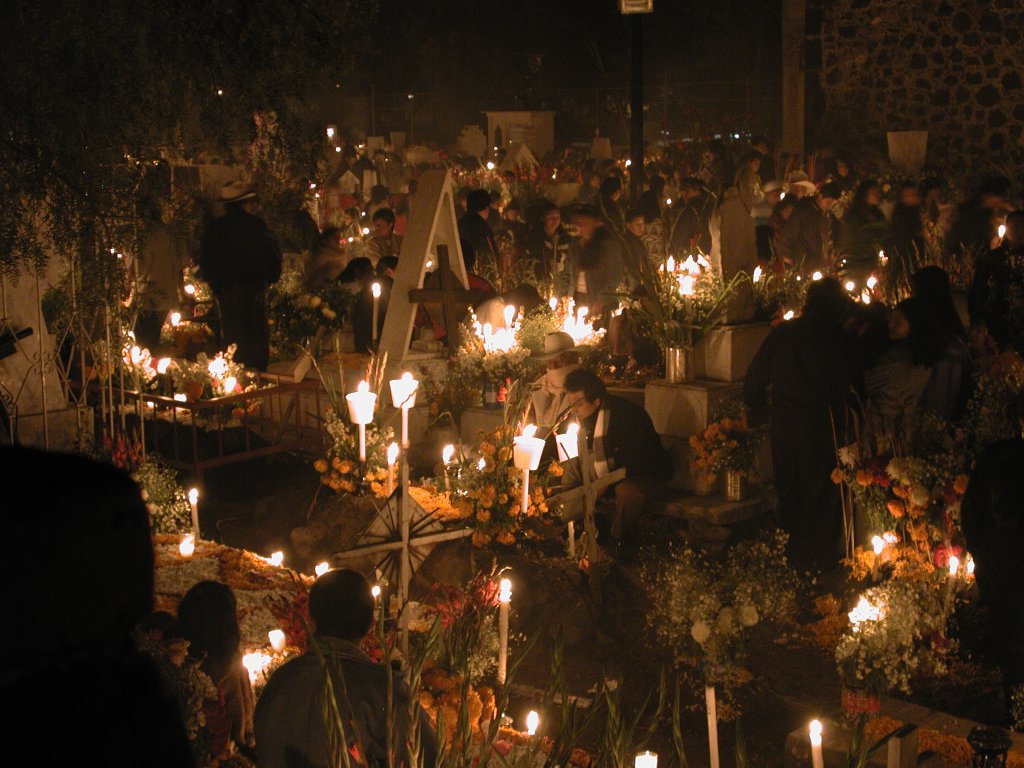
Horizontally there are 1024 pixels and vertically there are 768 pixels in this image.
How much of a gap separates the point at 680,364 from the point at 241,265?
11.5ft

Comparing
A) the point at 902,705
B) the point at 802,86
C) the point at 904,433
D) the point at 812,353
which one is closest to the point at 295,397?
the point at 812,353

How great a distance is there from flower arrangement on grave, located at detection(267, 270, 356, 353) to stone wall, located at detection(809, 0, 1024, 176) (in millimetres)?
14078

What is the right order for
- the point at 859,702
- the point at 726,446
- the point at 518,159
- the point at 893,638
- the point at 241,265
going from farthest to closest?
1. the point at 518,159
2. the point at 241,265
3. the point at 726,446
4. the point at 893,638
5. the point at 859,702

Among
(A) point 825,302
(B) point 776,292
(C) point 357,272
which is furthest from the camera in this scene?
(C) point 357,272

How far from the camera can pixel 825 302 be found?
286 inches

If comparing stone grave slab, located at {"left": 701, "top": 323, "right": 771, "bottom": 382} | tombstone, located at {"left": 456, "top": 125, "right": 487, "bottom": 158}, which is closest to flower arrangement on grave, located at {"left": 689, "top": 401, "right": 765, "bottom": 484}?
stone grave slab, located at {"left": 701, "top": 323, "right": 771, "bottom": 382}

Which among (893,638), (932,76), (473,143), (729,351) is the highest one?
(932,76)

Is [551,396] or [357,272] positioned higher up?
[357,272]

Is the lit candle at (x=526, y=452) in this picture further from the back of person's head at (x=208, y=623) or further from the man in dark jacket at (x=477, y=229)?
the man in dark jacket at (x=477, y=229)

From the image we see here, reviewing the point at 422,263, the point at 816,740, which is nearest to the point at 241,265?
the point at 422,263

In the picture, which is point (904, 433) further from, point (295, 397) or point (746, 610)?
point (295, 397)

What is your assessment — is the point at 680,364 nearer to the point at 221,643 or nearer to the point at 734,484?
the point at 734,484

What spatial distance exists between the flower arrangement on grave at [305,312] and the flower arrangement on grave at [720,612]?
5.00m

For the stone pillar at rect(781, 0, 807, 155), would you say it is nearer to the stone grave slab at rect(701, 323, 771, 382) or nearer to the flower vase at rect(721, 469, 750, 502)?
the stone grave slab at rect(701, 323, 771, 382)
